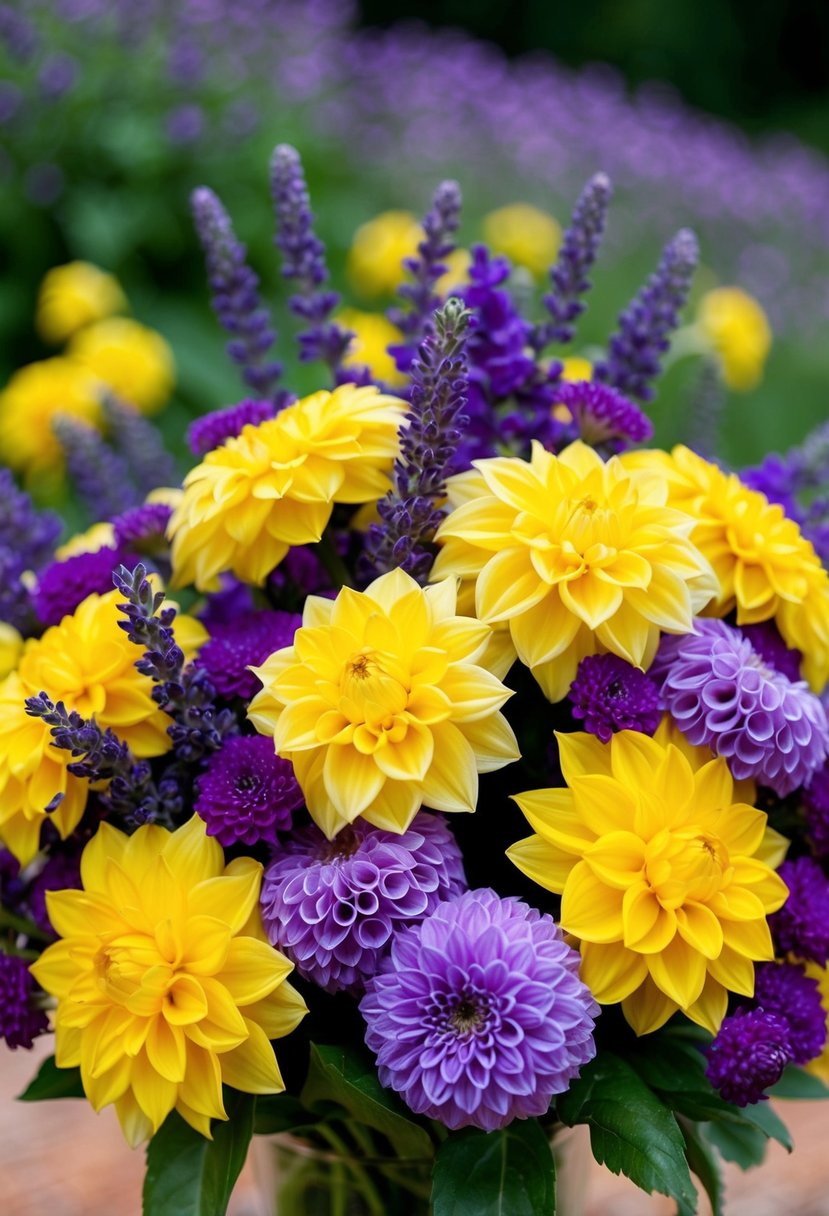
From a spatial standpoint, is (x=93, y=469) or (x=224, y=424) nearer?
(x=224, y=424)

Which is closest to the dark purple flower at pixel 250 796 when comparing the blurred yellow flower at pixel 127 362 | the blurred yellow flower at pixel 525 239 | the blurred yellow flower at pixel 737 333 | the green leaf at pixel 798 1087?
the green leaf at pixel 798 1087

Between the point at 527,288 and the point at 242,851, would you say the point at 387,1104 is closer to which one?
the point at 242,851

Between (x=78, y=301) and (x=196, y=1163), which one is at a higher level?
(x=196, y=1163)

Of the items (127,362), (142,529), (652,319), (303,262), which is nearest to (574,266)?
(652,319)

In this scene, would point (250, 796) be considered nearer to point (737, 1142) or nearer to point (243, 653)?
point (243, 653)

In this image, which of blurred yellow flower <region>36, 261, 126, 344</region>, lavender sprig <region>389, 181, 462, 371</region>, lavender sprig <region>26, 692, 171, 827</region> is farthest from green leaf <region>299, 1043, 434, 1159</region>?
blurred yellow flower <region>36, 261, 126, 344</region>

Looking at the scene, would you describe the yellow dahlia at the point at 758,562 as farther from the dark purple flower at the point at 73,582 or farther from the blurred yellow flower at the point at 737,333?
the blurred yellow flower at the point at 737,333

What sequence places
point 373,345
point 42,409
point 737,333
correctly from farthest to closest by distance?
point 737,333, point 42,409, point 373,345

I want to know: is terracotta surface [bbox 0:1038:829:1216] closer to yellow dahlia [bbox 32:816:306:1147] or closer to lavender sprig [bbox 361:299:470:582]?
yellow dahlia [bbox 32:816:306:1147]
